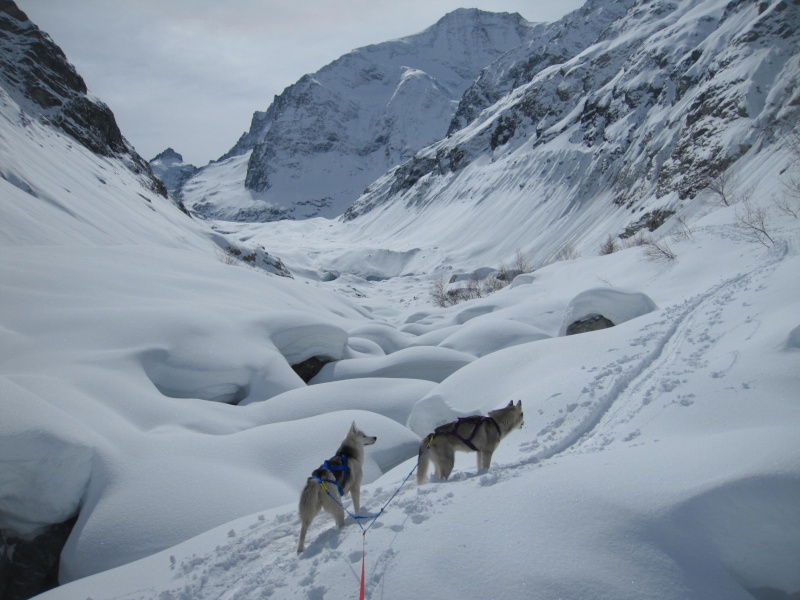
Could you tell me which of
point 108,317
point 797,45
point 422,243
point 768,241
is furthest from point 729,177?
point 422,243

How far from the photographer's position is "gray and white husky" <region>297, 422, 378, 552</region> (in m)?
4.92

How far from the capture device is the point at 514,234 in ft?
252

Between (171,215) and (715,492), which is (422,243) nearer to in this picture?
(171,215)

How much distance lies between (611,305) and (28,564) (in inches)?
609

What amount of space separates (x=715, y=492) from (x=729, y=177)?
4275cm

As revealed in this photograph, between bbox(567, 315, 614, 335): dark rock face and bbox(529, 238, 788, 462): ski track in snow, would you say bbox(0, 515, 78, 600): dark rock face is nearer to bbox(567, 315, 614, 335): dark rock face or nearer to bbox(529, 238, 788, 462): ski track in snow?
bbox(529, 238, 788, 462): ski track in snow

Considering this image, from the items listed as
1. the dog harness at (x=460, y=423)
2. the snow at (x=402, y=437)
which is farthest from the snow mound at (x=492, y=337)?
the dog harness at (x=460, y=423)

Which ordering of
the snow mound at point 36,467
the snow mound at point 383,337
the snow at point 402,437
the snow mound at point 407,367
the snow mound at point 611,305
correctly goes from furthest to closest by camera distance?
the snow mound at point 383,337 < the snow mound at point 407,367 < the snow mound at point 611,305 < the snow mound at point 36,467 < the snow at point 402,437

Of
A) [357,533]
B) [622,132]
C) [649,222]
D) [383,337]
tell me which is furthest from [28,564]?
[622,132]

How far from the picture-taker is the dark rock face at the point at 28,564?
21.2 ft

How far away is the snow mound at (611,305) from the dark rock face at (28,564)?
14657 millimetres

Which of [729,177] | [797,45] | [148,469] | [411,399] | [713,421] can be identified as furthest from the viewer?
[797,45]

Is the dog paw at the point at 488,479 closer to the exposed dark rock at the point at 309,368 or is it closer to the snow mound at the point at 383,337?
the exposed dark rock at the point at 309,368

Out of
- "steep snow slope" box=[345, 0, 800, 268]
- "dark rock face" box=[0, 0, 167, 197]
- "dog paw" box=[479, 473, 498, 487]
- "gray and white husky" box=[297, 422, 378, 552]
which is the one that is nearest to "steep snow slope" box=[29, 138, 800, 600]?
"dog paw" box=[479, 473, 498, 487]
